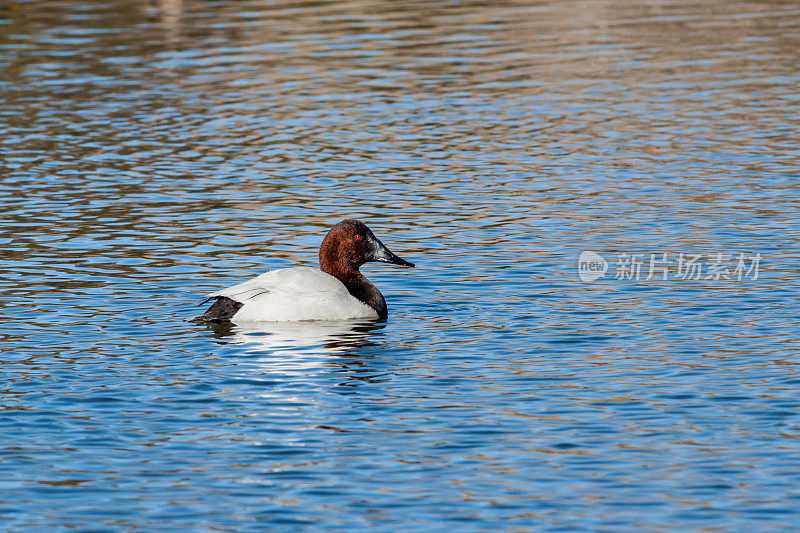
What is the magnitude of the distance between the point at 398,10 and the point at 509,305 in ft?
97.2

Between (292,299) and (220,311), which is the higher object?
(292,299)

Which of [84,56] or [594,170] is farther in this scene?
[84,56]

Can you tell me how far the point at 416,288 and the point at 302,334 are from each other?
2367mm

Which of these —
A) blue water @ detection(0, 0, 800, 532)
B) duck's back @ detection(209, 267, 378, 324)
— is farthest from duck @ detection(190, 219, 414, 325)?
blue water @ detection(0, 0, 800, 532)

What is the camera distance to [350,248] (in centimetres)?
1522

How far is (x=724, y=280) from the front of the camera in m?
15.4

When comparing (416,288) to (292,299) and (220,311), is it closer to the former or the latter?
(292,299)

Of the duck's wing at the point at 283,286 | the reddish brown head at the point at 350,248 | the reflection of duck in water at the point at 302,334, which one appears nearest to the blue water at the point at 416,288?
the reflection of duck in water at the point at 302,334

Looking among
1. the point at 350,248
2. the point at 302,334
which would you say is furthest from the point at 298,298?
the point at 350,248

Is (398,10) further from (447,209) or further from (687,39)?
(447,209)

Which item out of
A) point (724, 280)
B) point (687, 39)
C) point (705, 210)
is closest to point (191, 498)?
point (724, 280)

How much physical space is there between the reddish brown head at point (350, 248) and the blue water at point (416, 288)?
0.88 metres

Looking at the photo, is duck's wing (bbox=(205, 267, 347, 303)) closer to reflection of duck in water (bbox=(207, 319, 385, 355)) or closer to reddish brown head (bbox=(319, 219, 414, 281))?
reflection of duck in water (bbox=(207, 319, 385, 355))

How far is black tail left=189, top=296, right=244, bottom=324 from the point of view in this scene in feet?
46.0
